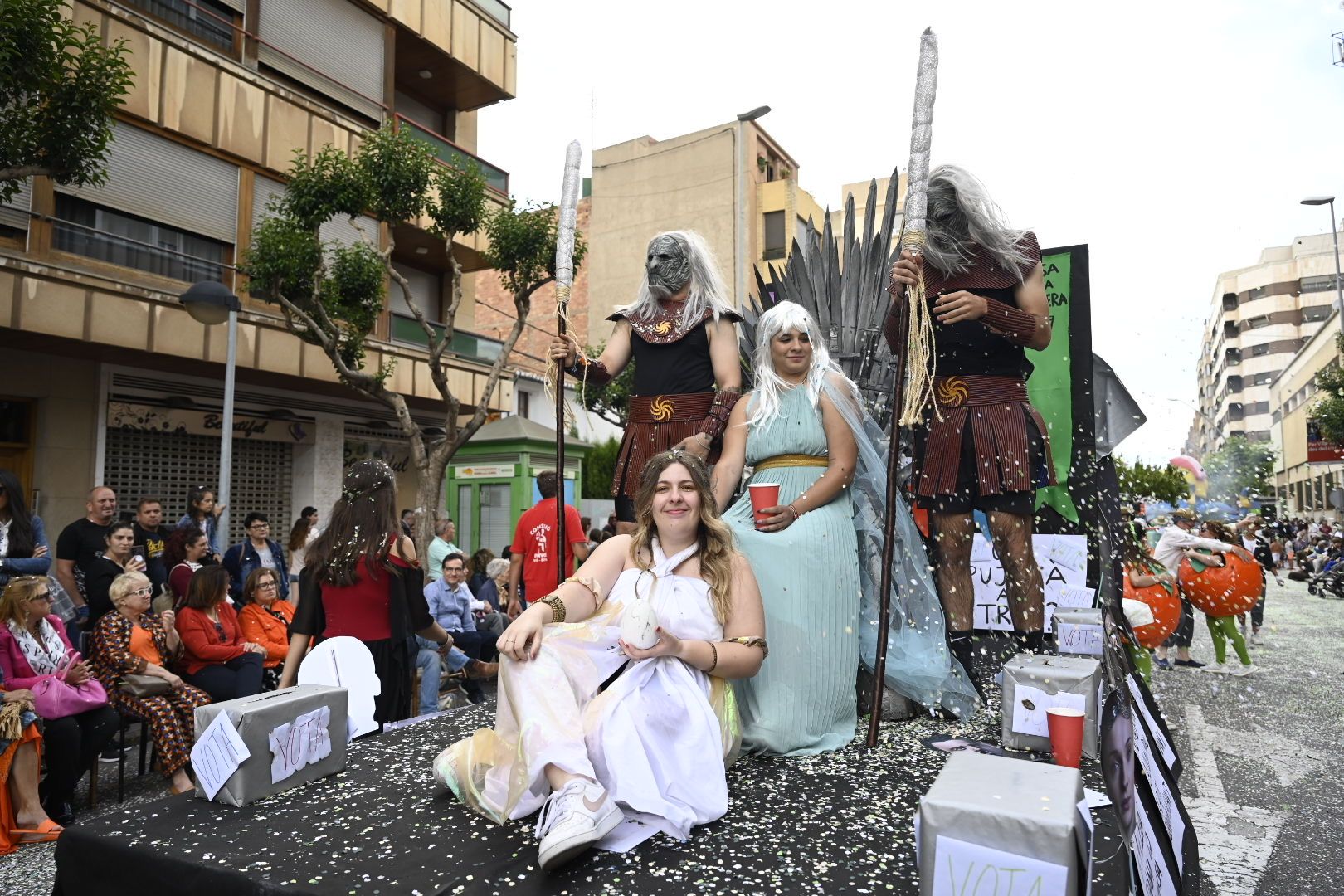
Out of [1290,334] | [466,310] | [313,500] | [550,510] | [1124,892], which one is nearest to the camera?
[1124,892]

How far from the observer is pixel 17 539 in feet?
14.7

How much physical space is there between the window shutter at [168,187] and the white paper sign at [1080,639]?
401 inches

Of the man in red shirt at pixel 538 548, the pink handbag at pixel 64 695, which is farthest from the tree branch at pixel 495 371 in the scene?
the pink handbag at pixel 64 695

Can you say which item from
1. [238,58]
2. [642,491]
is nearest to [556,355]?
[642,491]

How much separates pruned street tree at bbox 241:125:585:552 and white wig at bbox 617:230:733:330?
5.91m

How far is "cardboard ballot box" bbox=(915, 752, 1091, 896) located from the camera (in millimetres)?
1416

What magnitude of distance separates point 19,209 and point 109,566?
227 inches

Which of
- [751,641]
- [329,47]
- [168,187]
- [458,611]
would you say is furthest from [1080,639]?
[329,47]

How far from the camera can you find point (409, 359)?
43.4ft

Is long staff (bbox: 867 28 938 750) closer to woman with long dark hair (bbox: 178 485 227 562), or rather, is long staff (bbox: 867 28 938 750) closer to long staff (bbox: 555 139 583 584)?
long staff (bbox: 555 139 583 584)

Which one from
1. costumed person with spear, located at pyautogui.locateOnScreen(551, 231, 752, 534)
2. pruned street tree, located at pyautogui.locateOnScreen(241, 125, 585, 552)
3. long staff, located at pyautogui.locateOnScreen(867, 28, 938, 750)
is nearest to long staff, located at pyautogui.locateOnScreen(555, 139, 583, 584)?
costumed person with spear, located at pyautogui.locateOnScreen(551, 231, 752, 534)

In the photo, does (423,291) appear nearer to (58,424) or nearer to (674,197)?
(58,424)

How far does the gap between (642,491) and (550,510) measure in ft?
10.5

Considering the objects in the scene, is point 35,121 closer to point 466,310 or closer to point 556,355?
point 556,355
